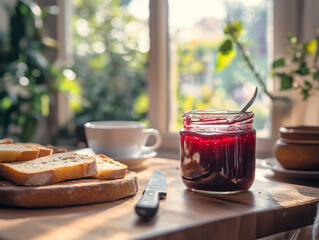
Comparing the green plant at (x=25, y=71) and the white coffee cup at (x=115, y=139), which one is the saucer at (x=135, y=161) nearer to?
the white coffee cup at (x=115, y=139)

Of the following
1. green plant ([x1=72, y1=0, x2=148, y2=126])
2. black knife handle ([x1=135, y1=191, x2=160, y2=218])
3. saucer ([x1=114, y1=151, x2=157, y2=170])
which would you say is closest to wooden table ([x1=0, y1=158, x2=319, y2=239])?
black knife handle ([x1=135, y1=191, x2=160, y2=218])

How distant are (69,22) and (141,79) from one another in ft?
2.27

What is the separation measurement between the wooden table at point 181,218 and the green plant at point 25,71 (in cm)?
170

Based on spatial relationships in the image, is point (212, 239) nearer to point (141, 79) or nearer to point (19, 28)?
point (141, 79)

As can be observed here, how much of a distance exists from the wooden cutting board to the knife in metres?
0.07

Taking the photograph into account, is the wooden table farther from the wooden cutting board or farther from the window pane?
the window pane

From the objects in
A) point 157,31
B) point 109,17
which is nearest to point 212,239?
point 157,31

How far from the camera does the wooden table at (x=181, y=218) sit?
0.62 metres

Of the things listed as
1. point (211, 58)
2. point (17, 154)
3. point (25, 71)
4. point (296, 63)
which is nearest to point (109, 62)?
point (25, 71)

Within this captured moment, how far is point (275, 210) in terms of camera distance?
0.77 meters

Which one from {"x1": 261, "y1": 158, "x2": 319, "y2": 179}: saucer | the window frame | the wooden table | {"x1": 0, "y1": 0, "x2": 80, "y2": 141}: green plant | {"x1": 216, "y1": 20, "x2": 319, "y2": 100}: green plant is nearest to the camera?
the wooden table

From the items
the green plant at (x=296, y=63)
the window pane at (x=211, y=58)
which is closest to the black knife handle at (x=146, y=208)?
the green plant at (x=296, y=63)

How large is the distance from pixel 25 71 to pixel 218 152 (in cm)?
194

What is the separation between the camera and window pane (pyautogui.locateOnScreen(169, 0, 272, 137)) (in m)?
1.70
